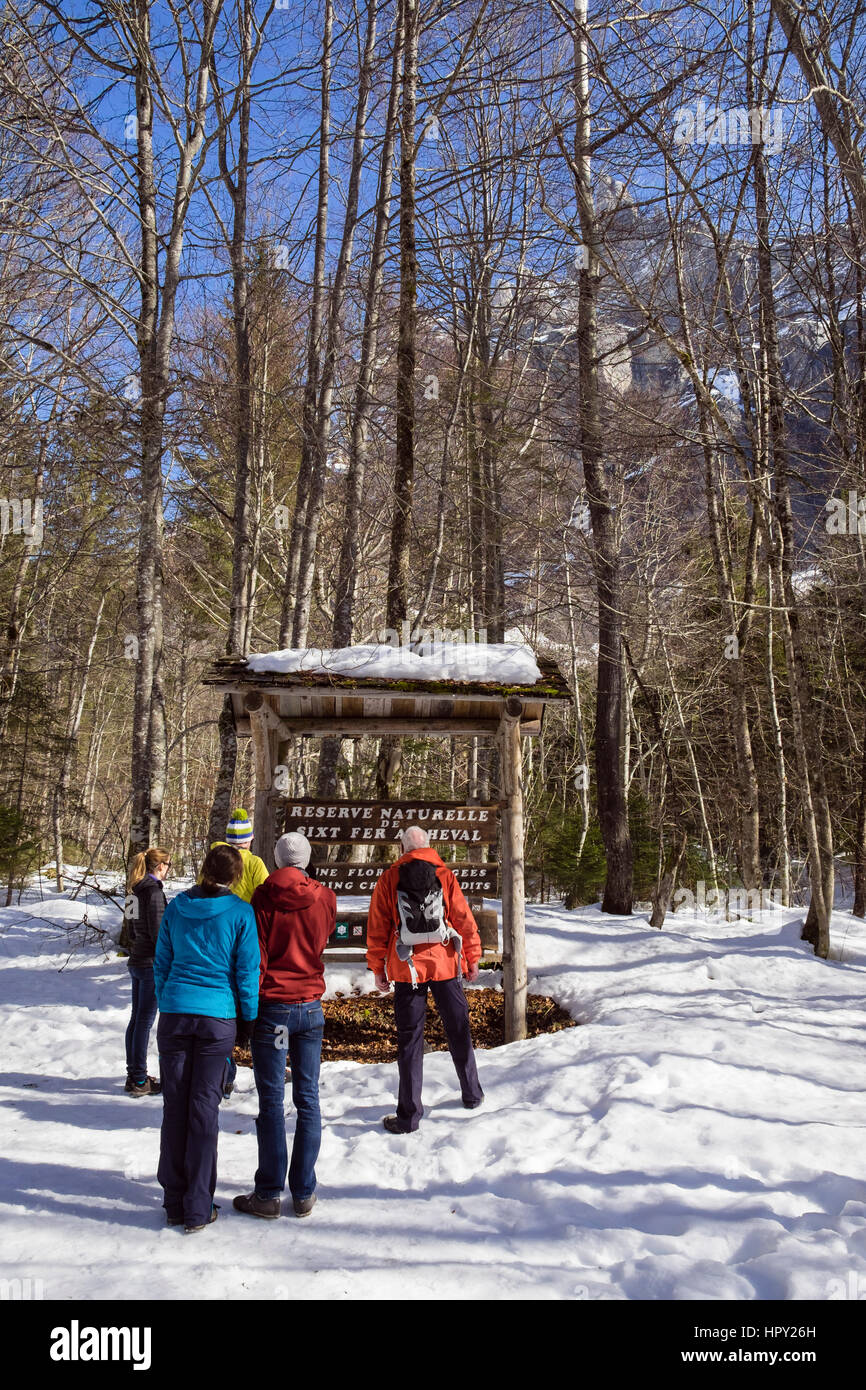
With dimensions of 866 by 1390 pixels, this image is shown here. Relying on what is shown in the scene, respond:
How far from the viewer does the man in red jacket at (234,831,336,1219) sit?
4051 millimetres

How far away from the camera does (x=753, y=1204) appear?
3.96 meters

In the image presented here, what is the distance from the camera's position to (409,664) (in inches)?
280

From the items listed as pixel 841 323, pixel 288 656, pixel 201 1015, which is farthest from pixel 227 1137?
pixel 841 323

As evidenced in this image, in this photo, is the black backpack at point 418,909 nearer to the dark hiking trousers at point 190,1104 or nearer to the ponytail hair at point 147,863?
the dark hiking trousers at point 190,1104

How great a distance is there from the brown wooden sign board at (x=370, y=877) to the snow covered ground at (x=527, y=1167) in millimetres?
1325

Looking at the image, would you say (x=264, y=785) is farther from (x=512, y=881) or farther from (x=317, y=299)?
(x=317, y=299)

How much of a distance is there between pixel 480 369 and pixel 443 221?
2.39 m

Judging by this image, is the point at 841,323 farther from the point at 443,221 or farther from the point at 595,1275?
the point at 595,1275

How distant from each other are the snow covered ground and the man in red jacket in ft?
0.58

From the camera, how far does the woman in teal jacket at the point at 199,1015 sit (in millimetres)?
3838
